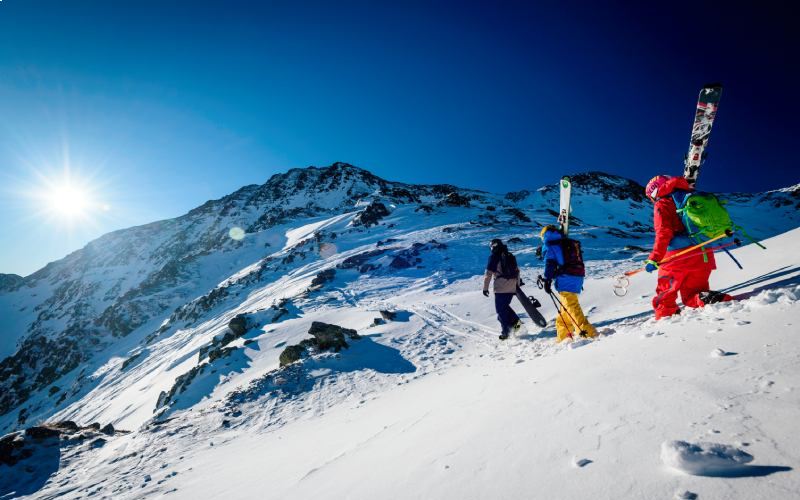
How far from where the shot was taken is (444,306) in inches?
479

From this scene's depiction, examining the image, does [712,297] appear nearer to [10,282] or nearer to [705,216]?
[705,216]

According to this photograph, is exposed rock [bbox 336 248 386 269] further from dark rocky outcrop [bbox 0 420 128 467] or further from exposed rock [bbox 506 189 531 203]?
exposed rock [bbox 506 189 531 203]

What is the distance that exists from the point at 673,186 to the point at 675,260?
3.67 ft

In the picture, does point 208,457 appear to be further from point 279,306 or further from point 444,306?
point 279,306

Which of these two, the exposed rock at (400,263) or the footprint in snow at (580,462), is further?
the exposed rock at (400,263)

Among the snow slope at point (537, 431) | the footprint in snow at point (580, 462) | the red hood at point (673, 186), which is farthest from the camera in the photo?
the red hood at point (673, 186)

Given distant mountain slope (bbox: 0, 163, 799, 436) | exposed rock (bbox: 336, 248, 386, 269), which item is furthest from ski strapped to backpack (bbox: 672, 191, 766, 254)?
exposed rock (bbox: 336, 248, 386, 269)

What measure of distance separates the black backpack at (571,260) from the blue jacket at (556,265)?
5 centimetres

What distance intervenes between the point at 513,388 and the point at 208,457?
4.15m

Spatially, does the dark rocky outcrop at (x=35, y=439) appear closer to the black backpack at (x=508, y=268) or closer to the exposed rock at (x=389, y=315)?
the exposed rock at (x=389, y=315)

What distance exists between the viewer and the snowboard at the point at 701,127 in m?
7.14

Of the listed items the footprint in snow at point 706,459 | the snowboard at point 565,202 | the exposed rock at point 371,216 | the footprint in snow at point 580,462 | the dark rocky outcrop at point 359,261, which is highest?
the exposed rock at point 371,216

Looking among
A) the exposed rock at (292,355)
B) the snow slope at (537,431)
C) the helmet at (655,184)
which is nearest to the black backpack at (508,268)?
the snow slope at (537,431)

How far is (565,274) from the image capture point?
6.32m
